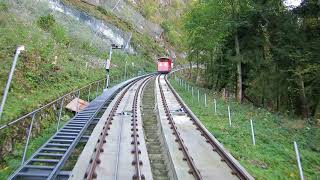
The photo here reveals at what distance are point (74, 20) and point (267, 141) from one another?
39798 mm

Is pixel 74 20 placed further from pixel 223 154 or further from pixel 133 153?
pixel 223 154

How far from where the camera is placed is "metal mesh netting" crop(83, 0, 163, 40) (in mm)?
76338

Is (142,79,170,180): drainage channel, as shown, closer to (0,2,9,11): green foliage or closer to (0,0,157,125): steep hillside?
(0,0,157,125): steep hillside

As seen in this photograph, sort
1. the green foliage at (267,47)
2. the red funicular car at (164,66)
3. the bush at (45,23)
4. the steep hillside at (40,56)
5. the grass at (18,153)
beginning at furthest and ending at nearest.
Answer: the red funicular car at (164,66)
the bush at (45,23)
the green foliage at (267,47)
the steep hillside at (40,56)
the grass at (18,153)

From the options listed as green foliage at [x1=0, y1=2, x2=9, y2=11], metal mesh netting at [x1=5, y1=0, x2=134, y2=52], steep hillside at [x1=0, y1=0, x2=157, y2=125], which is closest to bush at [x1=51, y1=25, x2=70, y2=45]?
steep hillside at [x1=0, y1=0, x2=157, y2=125]

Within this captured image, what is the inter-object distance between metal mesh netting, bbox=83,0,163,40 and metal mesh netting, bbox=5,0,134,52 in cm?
1203

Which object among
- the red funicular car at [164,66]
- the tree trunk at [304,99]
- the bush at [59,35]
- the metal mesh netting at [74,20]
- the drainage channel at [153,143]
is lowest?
the drainage channel at [153,143]

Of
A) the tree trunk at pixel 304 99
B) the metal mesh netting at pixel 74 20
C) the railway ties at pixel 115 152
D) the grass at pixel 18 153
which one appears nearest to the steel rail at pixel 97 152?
the railway ties at pixel 115 152

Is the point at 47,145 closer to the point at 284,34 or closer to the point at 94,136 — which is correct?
the point at 94,136

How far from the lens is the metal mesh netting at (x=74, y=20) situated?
3797 centimetres

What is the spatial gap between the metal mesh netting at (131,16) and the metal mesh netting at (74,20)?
12033mm

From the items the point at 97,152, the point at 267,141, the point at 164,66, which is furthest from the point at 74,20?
the point at 97,152

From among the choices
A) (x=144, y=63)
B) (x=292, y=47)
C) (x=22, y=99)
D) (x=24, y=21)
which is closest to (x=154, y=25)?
(x=144, y=63)

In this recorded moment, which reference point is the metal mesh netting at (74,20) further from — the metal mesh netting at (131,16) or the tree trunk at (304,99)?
the tree trunk at (304,99)
